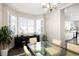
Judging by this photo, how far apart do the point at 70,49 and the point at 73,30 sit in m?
0.39

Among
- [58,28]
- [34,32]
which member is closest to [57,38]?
A: [58,28]

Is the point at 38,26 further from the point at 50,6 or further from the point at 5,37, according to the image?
the point at 5,37

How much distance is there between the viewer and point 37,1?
6.41ft

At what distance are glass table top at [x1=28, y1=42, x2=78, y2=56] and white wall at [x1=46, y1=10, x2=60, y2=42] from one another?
198 mm

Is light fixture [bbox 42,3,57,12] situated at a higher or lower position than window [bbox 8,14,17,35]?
higher

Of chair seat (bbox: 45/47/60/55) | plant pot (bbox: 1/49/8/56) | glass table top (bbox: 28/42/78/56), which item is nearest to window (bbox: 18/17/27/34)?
glass table top (bbox: 28/42/78/56)

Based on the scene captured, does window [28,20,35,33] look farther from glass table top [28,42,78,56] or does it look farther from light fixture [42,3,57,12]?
light fixture [42,3,57,12]

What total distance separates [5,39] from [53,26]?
106 centimetres

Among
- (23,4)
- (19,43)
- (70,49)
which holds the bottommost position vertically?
(70,49)

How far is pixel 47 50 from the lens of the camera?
2.06 meters

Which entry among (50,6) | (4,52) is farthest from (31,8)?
(4,52)

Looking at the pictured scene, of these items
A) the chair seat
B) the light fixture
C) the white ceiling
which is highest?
the light fixture

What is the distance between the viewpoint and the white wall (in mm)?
1991

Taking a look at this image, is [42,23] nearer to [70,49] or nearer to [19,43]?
[19,43]
